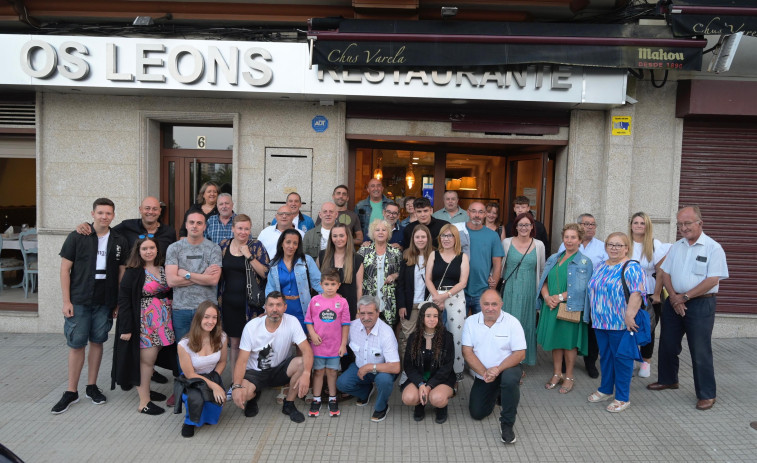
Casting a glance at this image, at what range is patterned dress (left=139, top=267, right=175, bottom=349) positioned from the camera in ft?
15.6

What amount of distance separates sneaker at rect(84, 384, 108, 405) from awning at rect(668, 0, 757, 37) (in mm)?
7501

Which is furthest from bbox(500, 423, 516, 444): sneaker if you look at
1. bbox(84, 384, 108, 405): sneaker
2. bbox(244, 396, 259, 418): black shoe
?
bbox(84, 384, 108, 405): sneaker

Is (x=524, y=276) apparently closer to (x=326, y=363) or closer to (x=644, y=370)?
(x=644, y=370)

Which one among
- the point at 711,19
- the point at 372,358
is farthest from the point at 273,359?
the point at 711,19

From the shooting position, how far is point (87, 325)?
4.93 metres

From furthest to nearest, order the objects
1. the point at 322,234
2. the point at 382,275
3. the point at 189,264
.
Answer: the point at 322,234
the point at 382,275
the point at 189,264

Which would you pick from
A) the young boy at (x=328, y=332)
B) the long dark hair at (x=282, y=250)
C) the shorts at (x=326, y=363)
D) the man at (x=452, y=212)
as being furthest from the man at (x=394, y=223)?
the shorts at (x=326, y=363)

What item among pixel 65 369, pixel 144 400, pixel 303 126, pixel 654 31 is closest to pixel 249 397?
pixel 144 400

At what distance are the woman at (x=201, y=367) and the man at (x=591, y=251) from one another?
3601mm

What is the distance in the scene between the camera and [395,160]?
315 inches

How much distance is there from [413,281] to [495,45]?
3190 millimetres

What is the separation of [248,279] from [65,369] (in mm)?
2627

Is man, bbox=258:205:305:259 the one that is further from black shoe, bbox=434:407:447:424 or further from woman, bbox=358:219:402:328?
Result: black shoe, bbox=434:407:447:424

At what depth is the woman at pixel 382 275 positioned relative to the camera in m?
5.29
